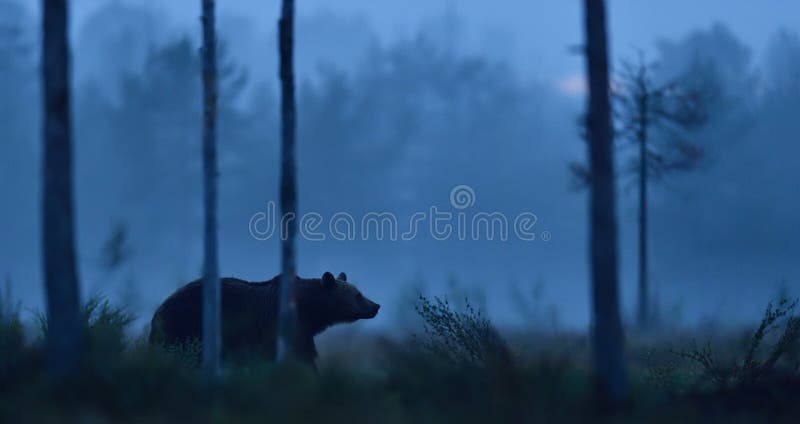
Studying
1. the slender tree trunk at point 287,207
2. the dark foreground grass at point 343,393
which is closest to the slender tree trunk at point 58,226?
the dark foreground grass at point 343,393

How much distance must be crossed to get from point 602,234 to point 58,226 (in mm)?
5276

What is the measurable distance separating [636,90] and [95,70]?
6417cm

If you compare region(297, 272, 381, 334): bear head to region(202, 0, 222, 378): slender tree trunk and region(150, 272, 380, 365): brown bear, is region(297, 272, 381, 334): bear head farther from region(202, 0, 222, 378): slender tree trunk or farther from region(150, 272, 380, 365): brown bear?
region(202, 0, 222, 378): slender tree trunk

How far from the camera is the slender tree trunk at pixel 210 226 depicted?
12094 millimetres

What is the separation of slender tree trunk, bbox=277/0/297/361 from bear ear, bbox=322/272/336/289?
11.0 feet

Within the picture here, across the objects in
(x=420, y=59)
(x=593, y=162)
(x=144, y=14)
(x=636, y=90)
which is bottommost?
(x=593, y=162)

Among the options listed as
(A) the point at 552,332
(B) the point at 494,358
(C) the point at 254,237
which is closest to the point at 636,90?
(A) the point at 552,332

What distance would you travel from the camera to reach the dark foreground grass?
8867mm

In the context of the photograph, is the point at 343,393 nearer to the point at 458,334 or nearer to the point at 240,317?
the point at 458,334

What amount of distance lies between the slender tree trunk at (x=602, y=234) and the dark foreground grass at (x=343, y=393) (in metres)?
0.33

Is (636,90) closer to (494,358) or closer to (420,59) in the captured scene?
(494,358)

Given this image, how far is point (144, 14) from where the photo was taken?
8569 centimetres

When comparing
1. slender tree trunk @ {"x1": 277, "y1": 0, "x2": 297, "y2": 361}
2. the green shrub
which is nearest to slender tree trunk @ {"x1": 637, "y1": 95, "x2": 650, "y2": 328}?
the green shrub

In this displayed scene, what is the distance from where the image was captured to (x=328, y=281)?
53.3 ft
